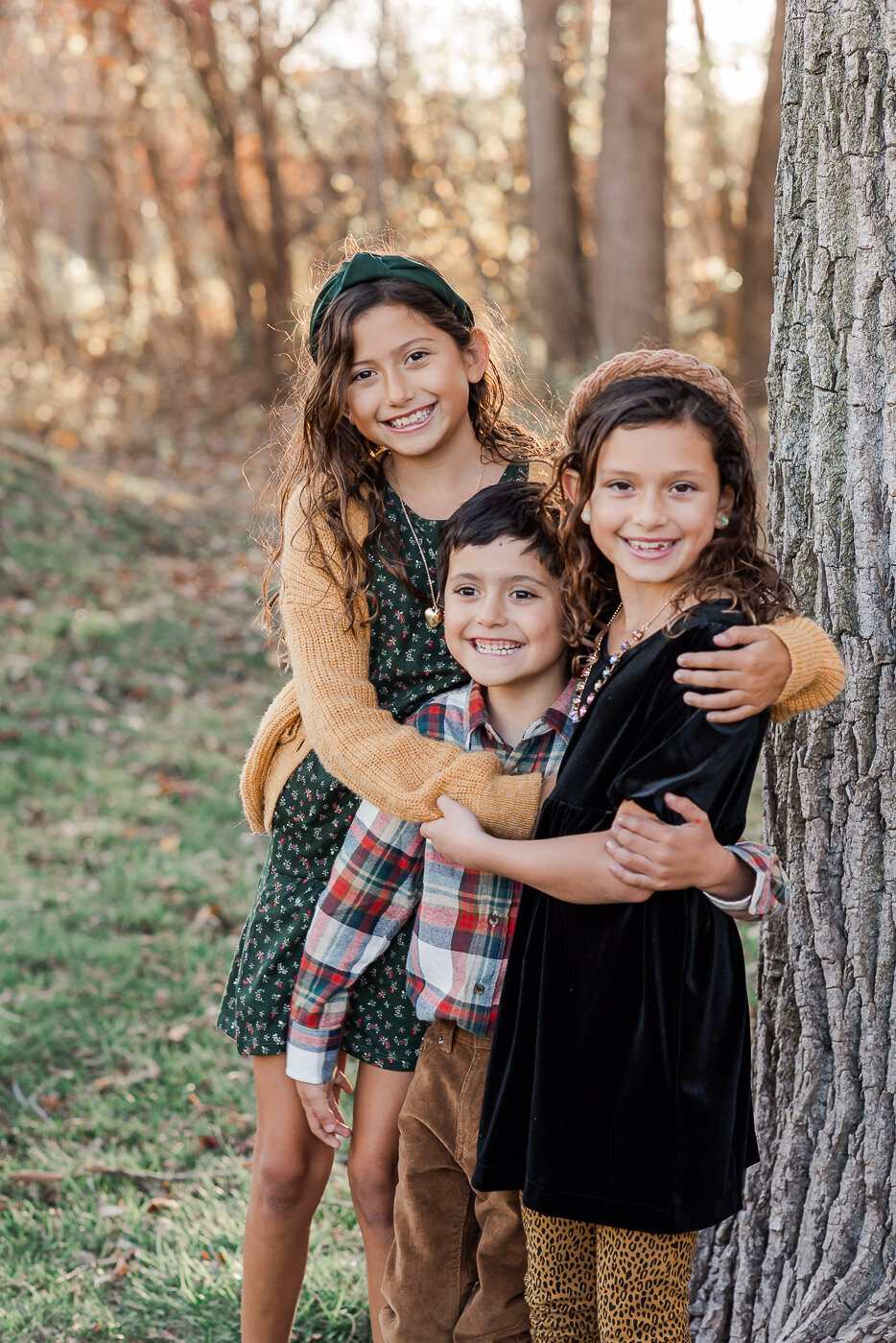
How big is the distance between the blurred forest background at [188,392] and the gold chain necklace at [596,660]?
618 mm

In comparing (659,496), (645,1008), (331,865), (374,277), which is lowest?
(645,1008)

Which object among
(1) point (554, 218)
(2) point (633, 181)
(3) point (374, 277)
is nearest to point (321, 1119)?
(3) point (374, 277)

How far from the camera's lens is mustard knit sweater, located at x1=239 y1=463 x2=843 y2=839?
75.9 inches

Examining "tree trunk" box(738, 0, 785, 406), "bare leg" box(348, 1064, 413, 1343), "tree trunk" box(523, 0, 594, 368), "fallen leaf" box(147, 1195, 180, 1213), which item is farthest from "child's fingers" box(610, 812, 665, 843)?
"tree trunk" box(523, 0, 594, 368)

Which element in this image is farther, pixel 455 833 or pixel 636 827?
pixel 455 833

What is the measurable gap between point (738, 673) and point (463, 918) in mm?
746

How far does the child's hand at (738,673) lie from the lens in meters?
1.80

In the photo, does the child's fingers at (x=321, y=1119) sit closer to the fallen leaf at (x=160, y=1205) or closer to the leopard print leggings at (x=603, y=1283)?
the leopard print leggings at (x=603, y=1283)

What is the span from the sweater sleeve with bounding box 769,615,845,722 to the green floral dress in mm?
700

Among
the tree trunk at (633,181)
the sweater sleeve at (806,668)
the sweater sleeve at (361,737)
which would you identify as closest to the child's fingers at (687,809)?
the sweater sleeve at (806,668)

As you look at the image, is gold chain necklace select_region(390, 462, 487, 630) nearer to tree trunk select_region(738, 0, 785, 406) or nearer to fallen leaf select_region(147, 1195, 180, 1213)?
fallen leaf select_region(147, 1195, 180, 1213)

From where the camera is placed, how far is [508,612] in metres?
2.19

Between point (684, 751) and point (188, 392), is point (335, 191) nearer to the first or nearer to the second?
point (188, 392)

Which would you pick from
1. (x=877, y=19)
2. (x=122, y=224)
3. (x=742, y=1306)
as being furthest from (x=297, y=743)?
(x=122, y=224)
